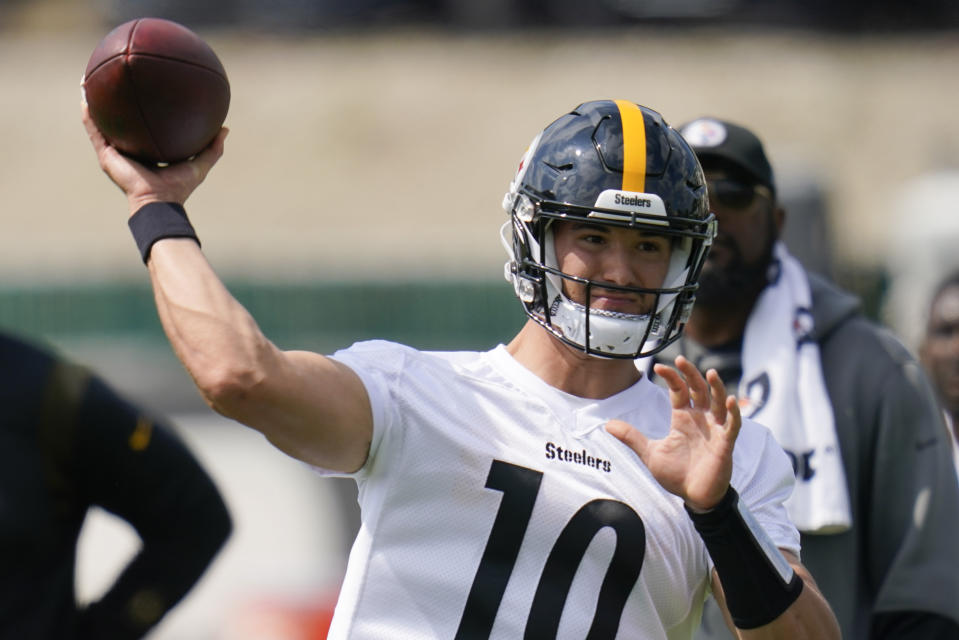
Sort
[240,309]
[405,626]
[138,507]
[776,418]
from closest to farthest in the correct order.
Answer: [240,309] → [405,626] → [138,507] → [776,418]

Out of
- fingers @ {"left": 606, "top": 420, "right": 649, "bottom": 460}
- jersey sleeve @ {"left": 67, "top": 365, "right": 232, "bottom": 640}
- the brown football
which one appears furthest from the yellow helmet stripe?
jersey sleeve @ {"left": 67, "top": 365, "right": 232, "bottom": 640}

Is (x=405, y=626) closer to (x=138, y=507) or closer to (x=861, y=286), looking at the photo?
(x=138, y=507)

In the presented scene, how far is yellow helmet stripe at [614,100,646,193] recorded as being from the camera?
9.35 feet

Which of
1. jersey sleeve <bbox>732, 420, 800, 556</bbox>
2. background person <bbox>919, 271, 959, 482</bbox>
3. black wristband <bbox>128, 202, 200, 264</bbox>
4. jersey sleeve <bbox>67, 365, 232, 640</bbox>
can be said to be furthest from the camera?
background person <bbox>919, 271, 959, 482</bbox>

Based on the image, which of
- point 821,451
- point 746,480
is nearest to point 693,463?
point 746,480

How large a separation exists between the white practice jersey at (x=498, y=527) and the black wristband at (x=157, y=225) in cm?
40

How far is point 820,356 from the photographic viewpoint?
3.99m

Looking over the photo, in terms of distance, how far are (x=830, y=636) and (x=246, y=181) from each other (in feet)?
55.8

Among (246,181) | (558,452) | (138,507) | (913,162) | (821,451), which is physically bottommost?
(246,181)

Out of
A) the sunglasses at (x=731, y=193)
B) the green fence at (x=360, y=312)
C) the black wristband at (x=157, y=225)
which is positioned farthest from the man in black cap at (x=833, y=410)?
the green fence at (x=360, y=312)

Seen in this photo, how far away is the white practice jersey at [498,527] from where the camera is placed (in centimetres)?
271

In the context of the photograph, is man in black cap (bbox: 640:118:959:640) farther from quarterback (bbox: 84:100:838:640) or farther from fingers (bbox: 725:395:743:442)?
fingers (bbox: 725:395:743:442)

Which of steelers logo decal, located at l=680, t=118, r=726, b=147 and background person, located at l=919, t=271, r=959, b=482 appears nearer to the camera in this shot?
steelers logo decal, located at l=680, t=118, r=726, b=147

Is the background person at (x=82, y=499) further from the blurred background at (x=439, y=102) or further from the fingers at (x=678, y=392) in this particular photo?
the blurred background at (x=439, y=102)
